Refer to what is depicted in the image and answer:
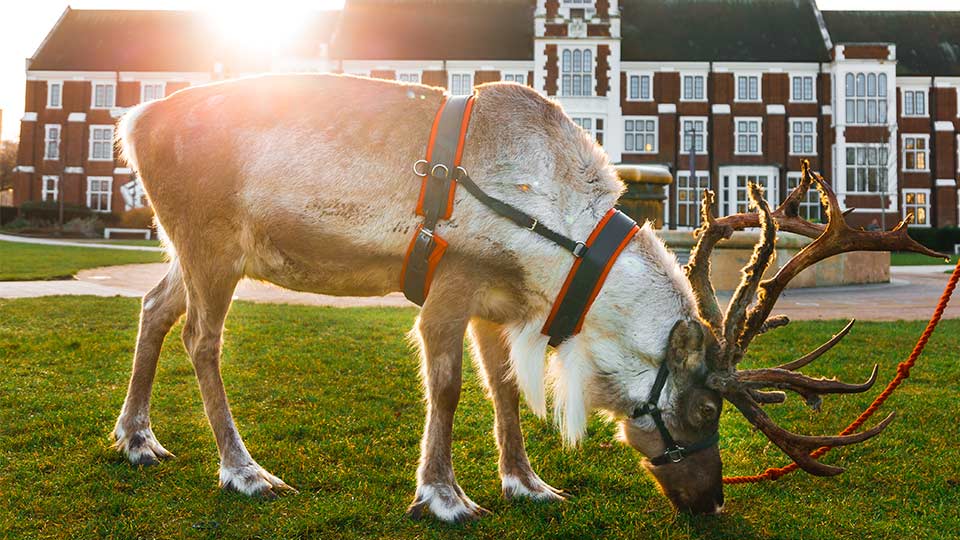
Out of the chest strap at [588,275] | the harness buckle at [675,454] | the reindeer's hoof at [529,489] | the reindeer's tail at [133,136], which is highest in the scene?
the reindeer's tail at [133,136]

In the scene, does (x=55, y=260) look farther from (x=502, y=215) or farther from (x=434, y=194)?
(x=502, y=215)

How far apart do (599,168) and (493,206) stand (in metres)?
0.61

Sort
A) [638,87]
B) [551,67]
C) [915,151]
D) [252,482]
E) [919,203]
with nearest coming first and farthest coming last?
[252,482] < [551,67] < [638,87] < [915,151] < [919,203]

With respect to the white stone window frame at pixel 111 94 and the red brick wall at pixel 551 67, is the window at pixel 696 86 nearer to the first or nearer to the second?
the red brick wall at pixel 551 67

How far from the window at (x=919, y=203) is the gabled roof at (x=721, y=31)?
32.2 feet

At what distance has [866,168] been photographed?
42.6 meters

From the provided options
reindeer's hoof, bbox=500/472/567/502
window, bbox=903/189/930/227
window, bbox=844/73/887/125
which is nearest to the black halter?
reindeer's hoof, bbox=500/472/567/502

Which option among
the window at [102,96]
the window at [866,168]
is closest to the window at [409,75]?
the window at [102,96]

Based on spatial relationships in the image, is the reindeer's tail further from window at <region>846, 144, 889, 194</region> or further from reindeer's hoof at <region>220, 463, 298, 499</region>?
window at <region>846, 144, 889, 194</region>

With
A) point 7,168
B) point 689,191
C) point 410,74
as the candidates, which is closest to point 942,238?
point 689,191

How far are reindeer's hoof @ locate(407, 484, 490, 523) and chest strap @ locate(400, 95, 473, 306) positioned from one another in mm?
980

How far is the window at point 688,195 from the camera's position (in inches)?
1638

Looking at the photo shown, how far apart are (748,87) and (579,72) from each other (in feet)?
33.2

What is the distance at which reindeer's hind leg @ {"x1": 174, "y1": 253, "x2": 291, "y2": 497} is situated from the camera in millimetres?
3867
